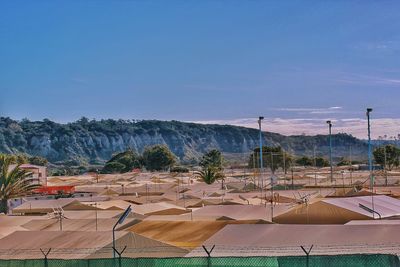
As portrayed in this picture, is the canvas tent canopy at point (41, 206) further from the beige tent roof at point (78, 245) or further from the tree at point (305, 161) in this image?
the tree at point (305, 161)

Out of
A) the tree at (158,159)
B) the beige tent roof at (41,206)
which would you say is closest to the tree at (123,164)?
the tree at (158,159)

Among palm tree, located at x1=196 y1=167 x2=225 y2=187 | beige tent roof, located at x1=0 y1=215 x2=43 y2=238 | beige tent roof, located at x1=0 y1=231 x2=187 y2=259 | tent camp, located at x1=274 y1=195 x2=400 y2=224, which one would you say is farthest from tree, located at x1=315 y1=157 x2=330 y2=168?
beige tent roof, located at x1=0 y1=231 x2=187 y2=259

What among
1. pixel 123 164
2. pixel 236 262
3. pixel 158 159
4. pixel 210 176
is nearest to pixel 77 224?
pixel 236 262

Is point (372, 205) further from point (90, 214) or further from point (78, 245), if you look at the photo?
point (90, 214)

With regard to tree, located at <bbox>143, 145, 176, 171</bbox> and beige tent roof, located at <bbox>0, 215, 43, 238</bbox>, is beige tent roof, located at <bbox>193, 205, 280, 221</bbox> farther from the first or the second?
tree, located at <bbox>143, 145, 176, 171</bbox>

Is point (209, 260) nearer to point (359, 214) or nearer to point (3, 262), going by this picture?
point (3, 262)

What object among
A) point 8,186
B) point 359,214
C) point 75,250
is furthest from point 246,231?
point 8,186
